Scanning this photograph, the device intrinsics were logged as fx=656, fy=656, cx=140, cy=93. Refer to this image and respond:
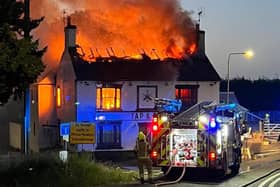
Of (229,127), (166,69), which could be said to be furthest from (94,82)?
(229,127)

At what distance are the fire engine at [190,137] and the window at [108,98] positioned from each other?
21132 millimetres

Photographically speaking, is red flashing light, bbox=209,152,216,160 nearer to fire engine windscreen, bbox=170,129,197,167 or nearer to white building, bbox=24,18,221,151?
fire engine windscreen, bbox=170,129,197,167

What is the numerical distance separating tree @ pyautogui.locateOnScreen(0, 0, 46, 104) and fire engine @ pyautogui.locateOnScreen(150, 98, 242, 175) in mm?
6355

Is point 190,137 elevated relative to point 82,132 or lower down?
lower down

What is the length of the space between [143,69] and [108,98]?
12.1 feet

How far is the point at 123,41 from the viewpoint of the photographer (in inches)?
1986

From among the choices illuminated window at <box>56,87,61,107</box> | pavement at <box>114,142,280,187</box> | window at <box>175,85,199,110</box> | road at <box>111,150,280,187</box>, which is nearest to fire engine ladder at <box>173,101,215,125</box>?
road at <box>111,150,280,187</box>

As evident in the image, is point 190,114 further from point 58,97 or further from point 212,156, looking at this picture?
point 58,97

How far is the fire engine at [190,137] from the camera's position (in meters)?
22.0

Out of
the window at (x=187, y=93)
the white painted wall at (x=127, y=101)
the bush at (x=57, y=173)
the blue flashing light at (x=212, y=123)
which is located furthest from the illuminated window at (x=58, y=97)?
the bush at (x=57, y=173)

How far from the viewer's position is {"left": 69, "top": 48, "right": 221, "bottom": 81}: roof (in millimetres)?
44844

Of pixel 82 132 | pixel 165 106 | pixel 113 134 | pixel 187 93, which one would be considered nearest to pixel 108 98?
pixel 113 134

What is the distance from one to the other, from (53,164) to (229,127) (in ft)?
25.7

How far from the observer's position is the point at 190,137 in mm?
22188
